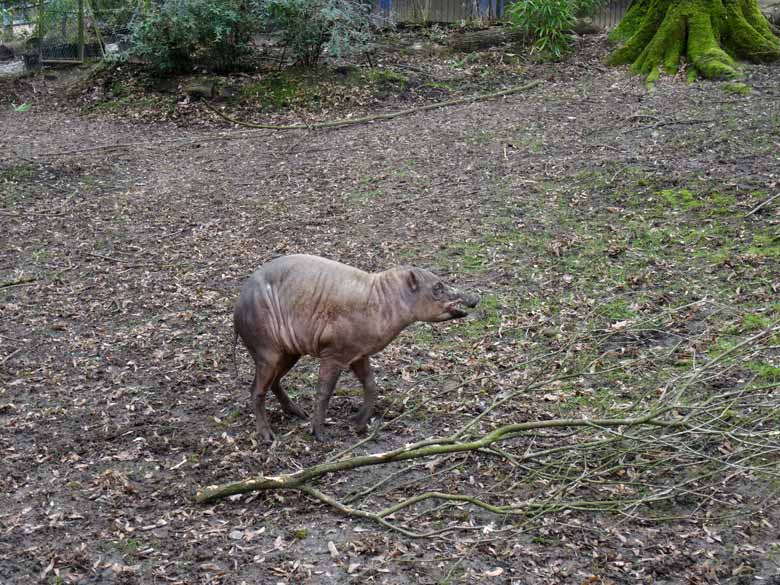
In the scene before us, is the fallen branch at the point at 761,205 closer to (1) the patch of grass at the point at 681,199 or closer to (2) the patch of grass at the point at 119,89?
(1) the patch of grass at the point at 681,199

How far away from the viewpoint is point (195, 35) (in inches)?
575

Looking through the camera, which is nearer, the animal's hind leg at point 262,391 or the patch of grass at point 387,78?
the animal's hind leg at point 262,391

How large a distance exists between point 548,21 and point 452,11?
2.79 m

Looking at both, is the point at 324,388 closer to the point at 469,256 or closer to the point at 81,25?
the point at 469,256

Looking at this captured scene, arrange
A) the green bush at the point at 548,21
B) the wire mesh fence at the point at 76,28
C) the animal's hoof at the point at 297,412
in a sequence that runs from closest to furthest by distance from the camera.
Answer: the animal's hoof at the point at 297,412
the green bush at the point at 548,21
the wire mesh fence at the point at 76,28

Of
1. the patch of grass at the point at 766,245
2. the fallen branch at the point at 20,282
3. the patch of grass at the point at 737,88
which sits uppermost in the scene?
the patch of grass at the point at 737,88

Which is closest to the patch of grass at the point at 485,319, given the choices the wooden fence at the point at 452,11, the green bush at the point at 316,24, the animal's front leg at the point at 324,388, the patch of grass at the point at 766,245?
the animal's front leg at the point at 324,388

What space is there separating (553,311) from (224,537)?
3.57m

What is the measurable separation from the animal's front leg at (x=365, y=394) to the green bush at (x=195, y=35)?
1048cm

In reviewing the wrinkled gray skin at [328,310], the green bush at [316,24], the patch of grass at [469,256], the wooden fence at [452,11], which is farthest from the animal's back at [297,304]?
the wooden fence at [452,11]

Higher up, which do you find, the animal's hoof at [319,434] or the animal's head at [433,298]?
the animal's head at [433,298]

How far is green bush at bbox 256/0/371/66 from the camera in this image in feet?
46.0

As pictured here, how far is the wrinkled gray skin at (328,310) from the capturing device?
5.11 metres

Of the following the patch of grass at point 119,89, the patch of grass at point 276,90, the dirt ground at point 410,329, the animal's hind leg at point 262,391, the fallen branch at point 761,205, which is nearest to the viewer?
the dirt ground at point 410,329
